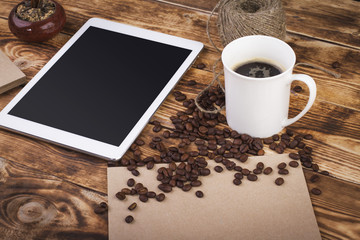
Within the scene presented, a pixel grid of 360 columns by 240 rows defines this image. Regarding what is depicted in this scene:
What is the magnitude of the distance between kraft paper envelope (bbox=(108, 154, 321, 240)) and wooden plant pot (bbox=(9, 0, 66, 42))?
20.1 inches

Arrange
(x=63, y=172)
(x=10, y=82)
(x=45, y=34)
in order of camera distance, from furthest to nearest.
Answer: (x=45, y=34)
(x=10, y=82)
(x=63, y=172)

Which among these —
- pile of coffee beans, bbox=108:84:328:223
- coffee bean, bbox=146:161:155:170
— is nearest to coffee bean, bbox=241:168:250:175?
pile of coffee beans, bbox=108:84:328:223

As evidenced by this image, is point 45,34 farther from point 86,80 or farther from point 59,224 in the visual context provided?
point 59,224

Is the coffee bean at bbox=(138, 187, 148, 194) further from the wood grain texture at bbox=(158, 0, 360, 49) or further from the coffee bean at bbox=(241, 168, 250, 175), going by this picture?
the wood grain texture at bbox=(158, 0, 360, 49)

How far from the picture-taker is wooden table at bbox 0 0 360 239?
0.97m

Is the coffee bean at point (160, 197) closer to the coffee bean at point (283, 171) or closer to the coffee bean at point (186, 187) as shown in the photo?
the coffee bean at point (186, 187)

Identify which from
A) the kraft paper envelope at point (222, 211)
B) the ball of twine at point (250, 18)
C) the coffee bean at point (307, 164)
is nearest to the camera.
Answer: the kraft paper envelope at point (222, 211)

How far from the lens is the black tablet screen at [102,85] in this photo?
111cm

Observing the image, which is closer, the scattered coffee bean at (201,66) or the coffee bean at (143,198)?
the coffee bean at (143,198)

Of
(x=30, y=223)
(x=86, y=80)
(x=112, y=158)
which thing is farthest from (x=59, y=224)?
(x=86, y=80)

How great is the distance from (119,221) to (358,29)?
860 millimetres

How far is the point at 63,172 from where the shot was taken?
3.45ft

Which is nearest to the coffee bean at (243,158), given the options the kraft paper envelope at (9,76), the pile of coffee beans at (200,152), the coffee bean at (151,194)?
the pile of coffee beans at (200,152)

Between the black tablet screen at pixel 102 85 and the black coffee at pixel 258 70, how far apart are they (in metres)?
0.22
